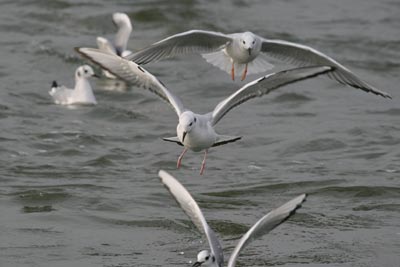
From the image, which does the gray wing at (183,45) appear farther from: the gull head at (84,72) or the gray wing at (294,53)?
the gull head at (84,72)

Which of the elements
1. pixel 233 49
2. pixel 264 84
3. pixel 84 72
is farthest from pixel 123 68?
pixel 84 72

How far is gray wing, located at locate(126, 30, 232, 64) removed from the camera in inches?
432

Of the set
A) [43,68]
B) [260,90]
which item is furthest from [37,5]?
[260,90]

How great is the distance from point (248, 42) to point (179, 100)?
4.63 feet

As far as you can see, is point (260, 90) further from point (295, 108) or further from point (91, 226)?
point (295, 108)

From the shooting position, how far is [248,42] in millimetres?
10781

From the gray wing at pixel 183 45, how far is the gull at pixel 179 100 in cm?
96

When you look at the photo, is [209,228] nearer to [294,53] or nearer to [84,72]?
[294,53]

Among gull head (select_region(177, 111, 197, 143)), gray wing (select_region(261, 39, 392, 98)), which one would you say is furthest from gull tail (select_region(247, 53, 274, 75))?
gull head (select_region(177, 111, 197, 143))

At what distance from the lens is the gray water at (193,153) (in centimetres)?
993

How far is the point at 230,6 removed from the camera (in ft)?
73.6

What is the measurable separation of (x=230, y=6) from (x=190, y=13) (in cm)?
95

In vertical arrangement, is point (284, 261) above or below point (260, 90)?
below

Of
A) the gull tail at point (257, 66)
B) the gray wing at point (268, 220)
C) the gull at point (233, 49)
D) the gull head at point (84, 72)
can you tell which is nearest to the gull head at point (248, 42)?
the gull at point (233, 49)
